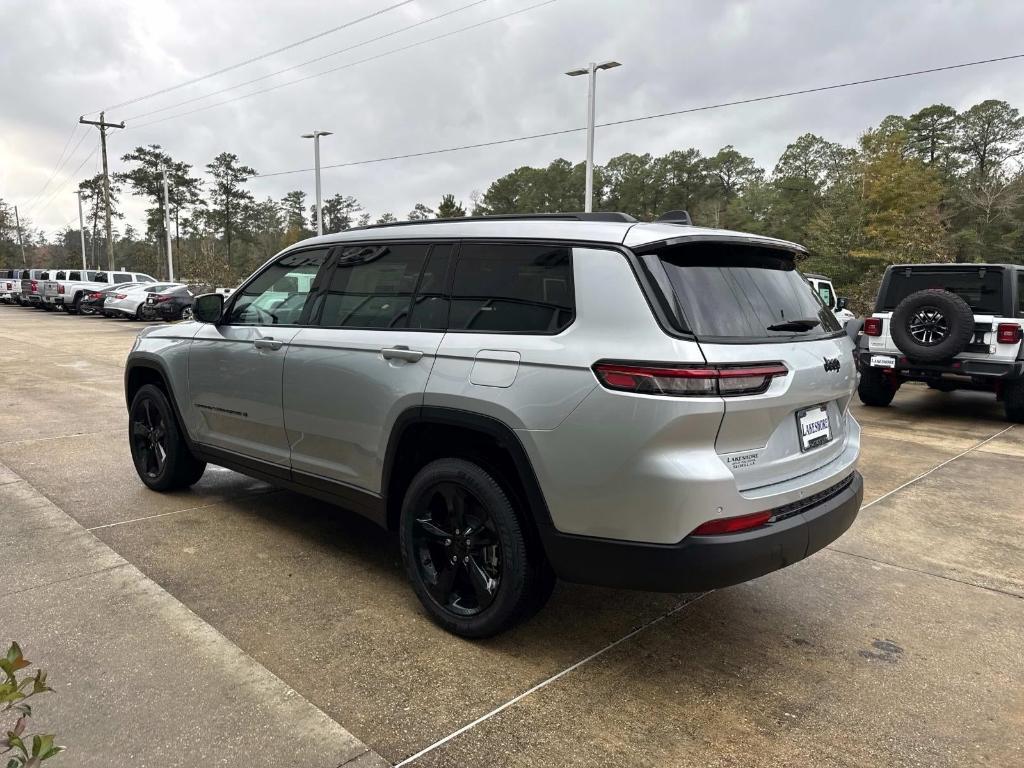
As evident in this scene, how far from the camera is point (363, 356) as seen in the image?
132 inches

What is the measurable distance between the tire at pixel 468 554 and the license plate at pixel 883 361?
7.24 meters

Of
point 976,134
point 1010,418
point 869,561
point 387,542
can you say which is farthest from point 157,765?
point 976,134

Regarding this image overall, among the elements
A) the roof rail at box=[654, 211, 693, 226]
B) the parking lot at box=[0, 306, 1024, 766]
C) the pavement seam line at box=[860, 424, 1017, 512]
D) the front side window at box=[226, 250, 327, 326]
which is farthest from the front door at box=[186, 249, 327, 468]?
the pavement seam line at box=[860, 424, 1017, 512]

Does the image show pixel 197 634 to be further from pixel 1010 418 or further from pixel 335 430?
pixel 1010 418

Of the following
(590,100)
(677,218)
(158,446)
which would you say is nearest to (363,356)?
(677,218)

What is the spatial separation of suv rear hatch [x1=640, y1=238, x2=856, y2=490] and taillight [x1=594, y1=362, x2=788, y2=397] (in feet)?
→ 0.10

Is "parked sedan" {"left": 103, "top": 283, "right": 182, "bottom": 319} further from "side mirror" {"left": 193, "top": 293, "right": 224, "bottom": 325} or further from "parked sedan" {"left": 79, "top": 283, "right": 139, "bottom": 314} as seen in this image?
"side mirror" {"left": 193, "top": 293, "right": 224, "bottom": 325}

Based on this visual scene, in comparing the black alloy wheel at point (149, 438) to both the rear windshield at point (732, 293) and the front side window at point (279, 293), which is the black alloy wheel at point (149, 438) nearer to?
the front side window at point (279, 293)

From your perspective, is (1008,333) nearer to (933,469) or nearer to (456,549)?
(933,469)

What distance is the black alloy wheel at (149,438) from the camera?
4.94 meters

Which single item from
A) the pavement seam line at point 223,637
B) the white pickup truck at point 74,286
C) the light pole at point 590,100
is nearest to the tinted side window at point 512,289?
the pavement seam line at point 223,637

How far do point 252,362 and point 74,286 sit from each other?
98.8 feet

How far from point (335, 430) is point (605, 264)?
63.4 inches

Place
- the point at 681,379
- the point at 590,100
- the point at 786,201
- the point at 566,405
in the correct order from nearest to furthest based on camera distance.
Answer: the point at 681,379 < the point at 566,405 < the point at 590,100 < the point at 786,201
